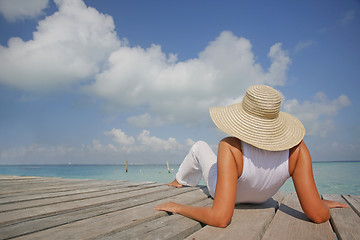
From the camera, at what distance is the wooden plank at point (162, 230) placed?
1.30m

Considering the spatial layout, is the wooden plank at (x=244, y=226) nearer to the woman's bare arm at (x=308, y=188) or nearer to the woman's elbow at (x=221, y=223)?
the woman's elbow at (x=221, y=223)

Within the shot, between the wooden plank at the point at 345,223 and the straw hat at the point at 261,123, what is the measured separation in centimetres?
67

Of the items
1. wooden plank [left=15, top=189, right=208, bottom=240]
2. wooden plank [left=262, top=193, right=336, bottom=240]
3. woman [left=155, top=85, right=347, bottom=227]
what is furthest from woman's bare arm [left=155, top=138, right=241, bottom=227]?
wooden plank [left=15, top=189, right=208, bottom=240]

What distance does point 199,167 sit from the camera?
2924mm

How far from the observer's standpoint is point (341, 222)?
173 centimetres

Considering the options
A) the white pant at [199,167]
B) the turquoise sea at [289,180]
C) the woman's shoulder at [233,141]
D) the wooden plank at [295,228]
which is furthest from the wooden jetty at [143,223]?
the turquoise sea at [289,180]

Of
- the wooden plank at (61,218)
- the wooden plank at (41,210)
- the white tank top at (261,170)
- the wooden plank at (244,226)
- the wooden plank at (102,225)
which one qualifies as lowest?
the wooden plank at (244,226)

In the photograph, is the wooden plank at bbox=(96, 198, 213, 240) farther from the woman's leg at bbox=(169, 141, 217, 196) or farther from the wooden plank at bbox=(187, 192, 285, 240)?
the woman's leg at bbox=(169, 141, 217, 196)

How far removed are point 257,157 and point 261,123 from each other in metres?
0.25

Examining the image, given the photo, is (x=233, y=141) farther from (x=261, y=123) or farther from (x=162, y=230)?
(x=162, y=230)

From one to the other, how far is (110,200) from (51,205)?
21.7 inches

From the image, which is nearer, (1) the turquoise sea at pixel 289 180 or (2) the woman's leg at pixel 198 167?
(2) the woman's leg at pixel 198 167

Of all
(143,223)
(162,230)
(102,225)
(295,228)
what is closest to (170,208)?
(143,223)

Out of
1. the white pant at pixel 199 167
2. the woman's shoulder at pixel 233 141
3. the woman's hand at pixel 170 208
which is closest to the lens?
the woman's shoulder at pixel 233 141
